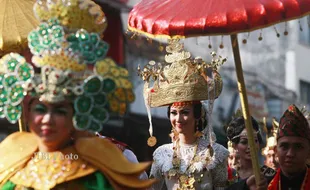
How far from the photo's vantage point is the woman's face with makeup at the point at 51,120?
5520 mm

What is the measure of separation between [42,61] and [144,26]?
1.01 metres

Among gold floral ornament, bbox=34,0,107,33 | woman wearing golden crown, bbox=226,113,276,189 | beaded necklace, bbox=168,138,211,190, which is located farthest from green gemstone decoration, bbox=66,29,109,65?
woman wearing golden crown, bbox=226,113,276,189

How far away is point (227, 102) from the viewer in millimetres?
25969

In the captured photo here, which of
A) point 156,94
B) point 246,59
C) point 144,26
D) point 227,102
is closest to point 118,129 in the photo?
point 227,102

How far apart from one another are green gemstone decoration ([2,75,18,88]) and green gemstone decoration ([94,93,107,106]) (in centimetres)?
50

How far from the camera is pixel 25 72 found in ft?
18.1

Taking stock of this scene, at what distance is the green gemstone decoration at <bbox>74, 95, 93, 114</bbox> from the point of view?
17.9 feet

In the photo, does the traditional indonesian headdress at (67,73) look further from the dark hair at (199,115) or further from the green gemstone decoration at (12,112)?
the dark hair at (199,115)

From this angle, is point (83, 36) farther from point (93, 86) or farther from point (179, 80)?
point (179, 80)

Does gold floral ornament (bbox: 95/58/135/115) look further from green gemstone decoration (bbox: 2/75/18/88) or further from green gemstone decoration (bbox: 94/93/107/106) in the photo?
green gemstone decoration (bbox: 2/75/18/88)

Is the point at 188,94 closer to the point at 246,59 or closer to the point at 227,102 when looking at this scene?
the point at 227,102

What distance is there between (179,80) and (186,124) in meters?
0.37

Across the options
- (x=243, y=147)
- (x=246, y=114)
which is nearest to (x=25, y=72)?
(x=246, y=114)

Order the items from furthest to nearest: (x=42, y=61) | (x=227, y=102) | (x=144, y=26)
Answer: (x=227, y=102) → (x=144, y=26) → (x=42, y=61)
